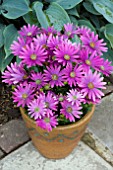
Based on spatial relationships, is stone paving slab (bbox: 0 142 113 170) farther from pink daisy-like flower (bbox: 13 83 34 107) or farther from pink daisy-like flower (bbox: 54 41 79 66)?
pink daisy-like flower (bbox: 54 41 79 66)

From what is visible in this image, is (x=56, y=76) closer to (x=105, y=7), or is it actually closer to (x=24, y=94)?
(x=24, y=94)

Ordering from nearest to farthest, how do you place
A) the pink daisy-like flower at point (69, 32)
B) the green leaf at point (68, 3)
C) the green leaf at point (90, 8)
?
1. the pink daisy-like flower at point (69, 32)
2. the green leaf at point (68, 3)
3. the green leaf at point (90, 8)

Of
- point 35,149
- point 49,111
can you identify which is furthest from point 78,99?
point 35,149

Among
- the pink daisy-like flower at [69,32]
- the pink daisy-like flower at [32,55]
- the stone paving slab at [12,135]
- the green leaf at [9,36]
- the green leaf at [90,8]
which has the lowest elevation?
the stone paving slab at [12,135]

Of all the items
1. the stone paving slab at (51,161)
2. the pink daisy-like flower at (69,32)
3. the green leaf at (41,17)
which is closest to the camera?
the pink daisy-like flower at (69,32)

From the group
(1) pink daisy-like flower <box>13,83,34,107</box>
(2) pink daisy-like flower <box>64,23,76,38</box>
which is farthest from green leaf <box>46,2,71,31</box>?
(1) pink daisy-like flower <box>13,83,34,107</box>

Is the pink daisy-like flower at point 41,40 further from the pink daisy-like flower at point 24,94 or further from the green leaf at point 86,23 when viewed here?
the green leaf at point 86,23

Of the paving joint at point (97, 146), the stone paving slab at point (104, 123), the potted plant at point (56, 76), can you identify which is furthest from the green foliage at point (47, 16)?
the paving joint at point (97, 146)
